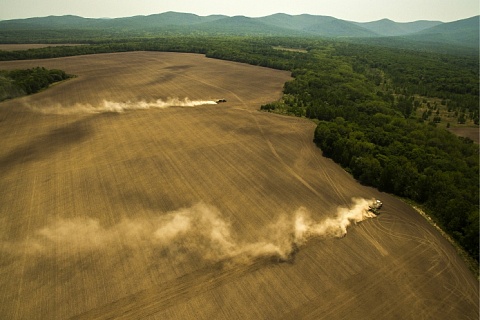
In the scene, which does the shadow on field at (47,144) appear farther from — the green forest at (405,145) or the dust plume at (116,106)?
the green forest at (405,145)

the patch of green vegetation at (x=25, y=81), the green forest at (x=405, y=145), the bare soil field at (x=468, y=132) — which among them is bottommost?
the bare soil field at (x=468, y=132)

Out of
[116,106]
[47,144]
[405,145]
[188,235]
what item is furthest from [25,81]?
[405,145]

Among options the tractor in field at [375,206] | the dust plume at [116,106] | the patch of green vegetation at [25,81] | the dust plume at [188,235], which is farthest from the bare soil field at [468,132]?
the patch of green vegetation at [25,81]

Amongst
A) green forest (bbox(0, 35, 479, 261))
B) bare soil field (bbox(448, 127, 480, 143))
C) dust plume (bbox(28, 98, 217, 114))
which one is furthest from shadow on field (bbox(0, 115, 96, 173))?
bare soil field (bbox(448, 127, 480, 143))

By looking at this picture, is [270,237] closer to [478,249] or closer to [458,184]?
[478,249]

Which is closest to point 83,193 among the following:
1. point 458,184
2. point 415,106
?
Answer: point 458,184

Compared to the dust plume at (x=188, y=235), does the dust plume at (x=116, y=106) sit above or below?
above

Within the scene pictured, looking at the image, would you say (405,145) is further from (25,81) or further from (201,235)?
(25,81)
